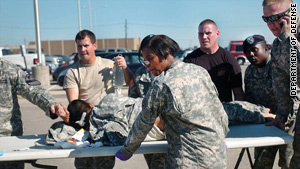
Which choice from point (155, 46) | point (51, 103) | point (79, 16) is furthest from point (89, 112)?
point (79, 16)

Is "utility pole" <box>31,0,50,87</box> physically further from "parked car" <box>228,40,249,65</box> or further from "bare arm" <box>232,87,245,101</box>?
"parked car" <box>228,40,249,65</box>

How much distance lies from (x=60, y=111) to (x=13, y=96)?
1.72ft

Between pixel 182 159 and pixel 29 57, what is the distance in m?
19.3

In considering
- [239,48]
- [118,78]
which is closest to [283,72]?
[118,78]

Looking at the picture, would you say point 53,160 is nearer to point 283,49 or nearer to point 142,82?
point 142,82

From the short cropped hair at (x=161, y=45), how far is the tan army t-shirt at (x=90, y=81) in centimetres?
143

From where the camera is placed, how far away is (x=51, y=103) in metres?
3.02

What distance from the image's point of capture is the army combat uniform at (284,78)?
253 cm

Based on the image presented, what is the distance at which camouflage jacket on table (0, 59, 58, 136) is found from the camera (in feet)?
9.50

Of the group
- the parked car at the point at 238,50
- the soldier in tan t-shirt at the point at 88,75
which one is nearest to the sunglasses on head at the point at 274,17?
the soldier in tan t-shirt at the point at 88,75

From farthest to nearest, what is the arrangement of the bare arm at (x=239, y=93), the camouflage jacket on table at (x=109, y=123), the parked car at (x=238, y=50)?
the parked car at (x=238, y=50)
the bare arm at (x=239, y=93)
the camouflage jacket on table at (x=109, y=123)

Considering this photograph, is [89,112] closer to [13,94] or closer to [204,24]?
[13,94]

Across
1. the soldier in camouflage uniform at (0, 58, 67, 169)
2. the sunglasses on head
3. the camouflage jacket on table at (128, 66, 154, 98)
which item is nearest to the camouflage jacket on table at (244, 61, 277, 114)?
the sunglasses on head

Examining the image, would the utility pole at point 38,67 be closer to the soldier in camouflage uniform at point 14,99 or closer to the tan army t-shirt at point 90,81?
the tan army t-shirt at point 90,81
